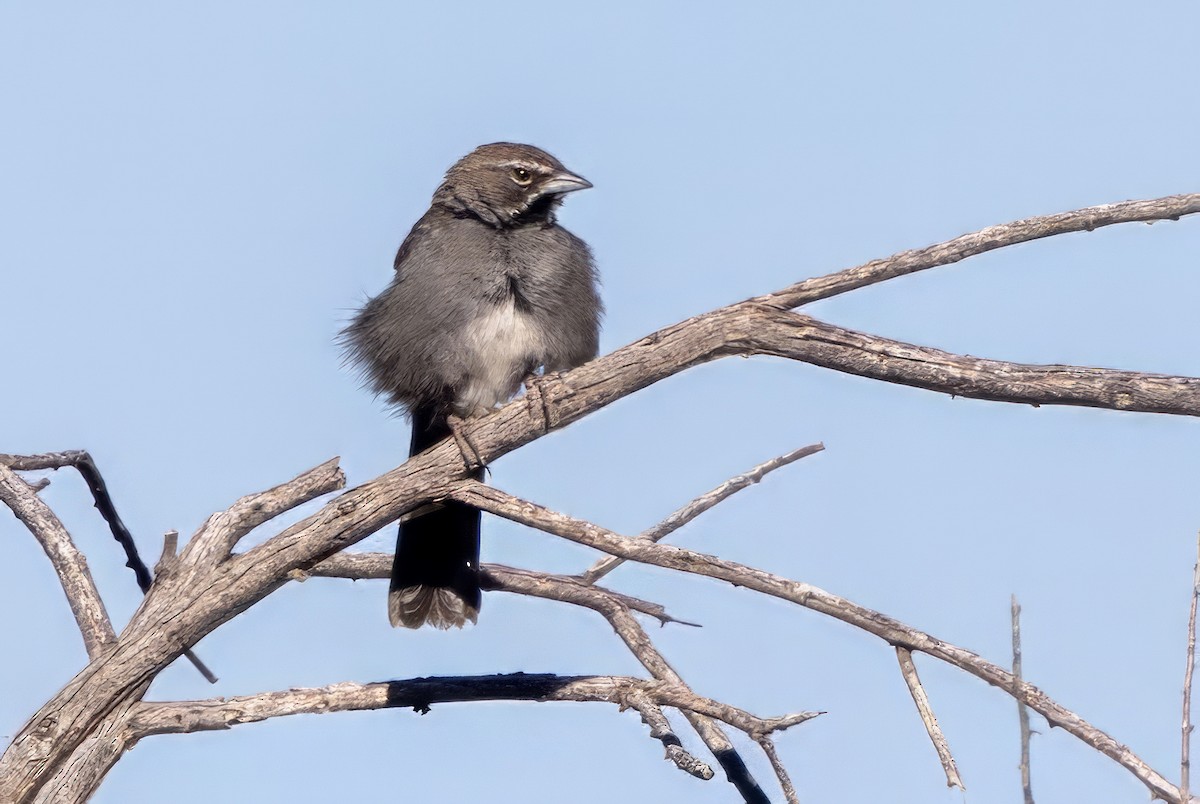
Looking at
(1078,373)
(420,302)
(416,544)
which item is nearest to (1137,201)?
(1078,373)

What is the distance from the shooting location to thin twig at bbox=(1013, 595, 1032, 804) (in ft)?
9.54

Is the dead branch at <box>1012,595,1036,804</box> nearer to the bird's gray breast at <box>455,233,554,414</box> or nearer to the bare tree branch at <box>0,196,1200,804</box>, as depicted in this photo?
the bare tree branch at <box>0,196,1200,804</box>

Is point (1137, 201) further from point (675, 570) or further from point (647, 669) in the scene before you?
point (647, 669)

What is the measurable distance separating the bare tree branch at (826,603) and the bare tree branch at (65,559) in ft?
5.26

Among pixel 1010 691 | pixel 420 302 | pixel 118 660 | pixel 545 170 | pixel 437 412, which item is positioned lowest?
pixel 1010 691

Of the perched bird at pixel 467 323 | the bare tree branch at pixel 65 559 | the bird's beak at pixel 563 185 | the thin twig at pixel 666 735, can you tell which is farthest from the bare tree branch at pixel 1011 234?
the bare tree branch at pixel 65 559

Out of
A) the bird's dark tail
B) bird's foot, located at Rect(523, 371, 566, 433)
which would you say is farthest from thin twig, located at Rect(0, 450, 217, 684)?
bird's foot, located at Rect(523, 371, 566, 433)

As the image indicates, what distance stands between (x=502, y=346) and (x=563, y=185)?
1.01m

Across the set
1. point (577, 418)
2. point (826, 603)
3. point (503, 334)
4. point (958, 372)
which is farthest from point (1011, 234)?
point (503, 334)

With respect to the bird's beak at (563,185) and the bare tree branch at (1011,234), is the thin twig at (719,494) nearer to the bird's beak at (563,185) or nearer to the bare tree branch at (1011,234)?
the bare tree branch at (1011,234)

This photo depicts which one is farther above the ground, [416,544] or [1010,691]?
[416,544]

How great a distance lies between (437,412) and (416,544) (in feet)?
1.89

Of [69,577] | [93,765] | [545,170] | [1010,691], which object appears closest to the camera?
[1010,691]

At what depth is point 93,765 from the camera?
4473 millimetres
